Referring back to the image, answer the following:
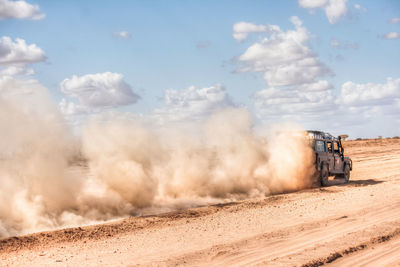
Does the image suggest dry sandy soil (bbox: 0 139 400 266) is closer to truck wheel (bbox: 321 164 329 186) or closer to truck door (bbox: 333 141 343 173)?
truck wheel (bbox: 321 164 329 186)

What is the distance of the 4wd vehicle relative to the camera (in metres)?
21.9

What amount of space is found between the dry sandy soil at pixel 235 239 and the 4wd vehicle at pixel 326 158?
533 centimetres

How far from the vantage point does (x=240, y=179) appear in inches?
818

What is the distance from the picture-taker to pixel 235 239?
1122 cm

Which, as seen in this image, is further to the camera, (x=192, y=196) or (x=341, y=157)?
(x=341, y=157)

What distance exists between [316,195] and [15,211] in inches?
443

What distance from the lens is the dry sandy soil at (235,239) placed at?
9.55 meters

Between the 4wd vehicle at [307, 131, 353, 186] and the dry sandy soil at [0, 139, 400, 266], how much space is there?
5328 mm

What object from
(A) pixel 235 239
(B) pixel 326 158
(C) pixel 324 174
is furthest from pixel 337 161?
(A) pixel 235 239

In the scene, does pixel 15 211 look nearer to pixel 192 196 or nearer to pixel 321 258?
pixel 192 196

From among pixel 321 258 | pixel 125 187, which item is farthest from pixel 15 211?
pixel 321 258

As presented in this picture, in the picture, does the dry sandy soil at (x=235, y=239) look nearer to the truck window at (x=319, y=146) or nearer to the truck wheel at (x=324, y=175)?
the truck wheel at (x=324, y=175)

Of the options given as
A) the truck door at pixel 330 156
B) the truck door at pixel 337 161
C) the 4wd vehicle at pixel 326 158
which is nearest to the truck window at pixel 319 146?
the 4wd vehicle at pixel 326 158

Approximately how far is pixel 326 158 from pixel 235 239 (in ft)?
40.6
